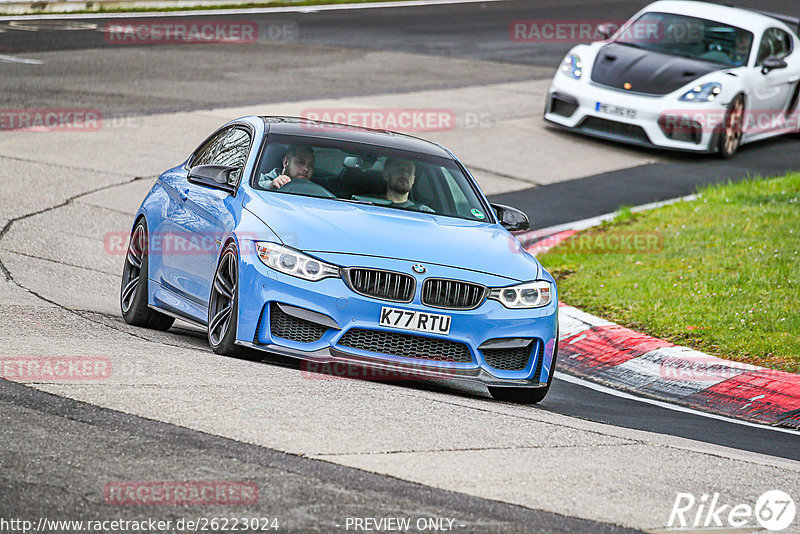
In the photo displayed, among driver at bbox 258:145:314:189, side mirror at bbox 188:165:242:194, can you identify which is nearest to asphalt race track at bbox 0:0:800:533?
side mirror at bbox 188:165:242:194

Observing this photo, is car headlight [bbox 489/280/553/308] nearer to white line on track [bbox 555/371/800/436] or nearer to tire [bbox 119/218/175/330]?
white line on track [bbox 555/371/800/436]

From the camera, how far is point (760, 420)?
8141mm

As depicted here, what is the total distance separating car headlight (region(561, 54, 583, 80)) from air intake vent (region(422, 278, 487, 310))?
444 inches

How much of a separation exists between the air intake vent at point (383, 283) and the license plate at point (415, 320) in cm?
8

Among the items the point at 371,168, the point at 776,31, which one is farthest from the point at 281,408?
the point at 776,31

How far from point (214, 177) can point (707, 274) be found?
4.86 m

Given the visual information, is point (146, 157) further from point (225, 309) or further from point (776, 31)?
point (776, 31)

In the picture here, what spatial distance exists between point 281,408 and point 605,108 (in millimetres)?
12378

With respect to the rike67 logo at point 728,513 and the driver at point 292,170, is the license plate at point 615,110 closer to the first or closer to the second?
the driver at point 292,170

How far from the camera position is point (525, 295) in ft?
24.4

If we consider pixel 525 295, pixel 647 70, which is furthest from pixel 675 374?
pixel 647 70

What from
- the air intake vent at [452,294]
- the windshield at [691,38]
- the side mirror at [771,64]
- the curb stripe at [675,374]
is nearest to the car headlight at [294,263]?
the air intake vent at [452,294]

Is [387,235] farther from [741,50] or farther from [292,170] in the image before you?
[741,50]

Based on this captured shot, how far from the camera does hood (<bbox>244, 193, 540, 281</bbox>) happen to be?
7.27m
